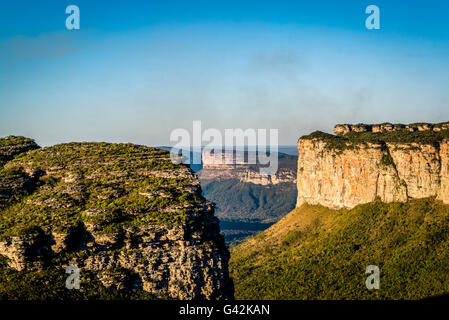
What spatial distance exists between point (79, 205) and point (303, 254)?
225 ft

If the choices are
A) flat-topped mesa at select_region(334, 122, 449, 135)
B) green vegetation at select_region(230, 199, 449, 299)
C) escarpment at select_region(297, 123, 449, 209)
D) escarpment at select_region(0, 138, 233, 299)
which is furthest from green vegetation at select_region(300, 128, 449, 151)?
escarpment at select_region(0, 138, 233, 299)

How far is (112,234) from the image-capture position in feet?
140

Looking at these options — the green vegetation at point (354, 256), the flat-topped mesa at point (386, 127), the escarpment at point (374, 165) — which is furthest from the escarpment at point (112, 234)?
the flat-topped mesa at point (386, 127)

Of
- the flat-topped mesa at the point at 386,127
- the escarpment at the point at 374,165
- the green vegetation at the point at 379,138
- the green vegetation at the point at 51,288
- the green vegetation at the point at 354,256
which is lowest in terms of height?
the green vegetation at the point at 354,256

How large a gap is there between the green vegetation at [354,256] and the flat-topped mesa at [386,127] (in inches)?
1019

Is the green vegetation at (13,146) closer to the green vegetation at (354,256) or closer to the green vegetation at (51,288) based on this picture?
the green vegetation at (51,288)

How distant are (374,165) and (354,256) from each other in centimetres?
2613

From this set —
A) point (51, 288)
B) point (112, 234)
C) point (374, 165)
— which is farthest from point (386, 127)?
point (51, 288)

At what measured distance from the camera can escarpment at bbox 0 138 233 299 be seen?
41.3 metres

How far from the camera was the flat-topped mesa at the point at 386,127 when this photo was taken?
11056cm

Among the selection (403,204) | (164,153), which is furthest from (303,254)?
(164,153)

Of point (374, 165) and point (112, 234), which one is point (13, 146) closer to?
point (112, 234)

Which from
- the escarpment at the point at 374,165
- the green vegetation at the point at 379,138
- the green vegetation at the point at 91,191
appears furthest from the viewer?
the green vegetation at the point at 379,138
